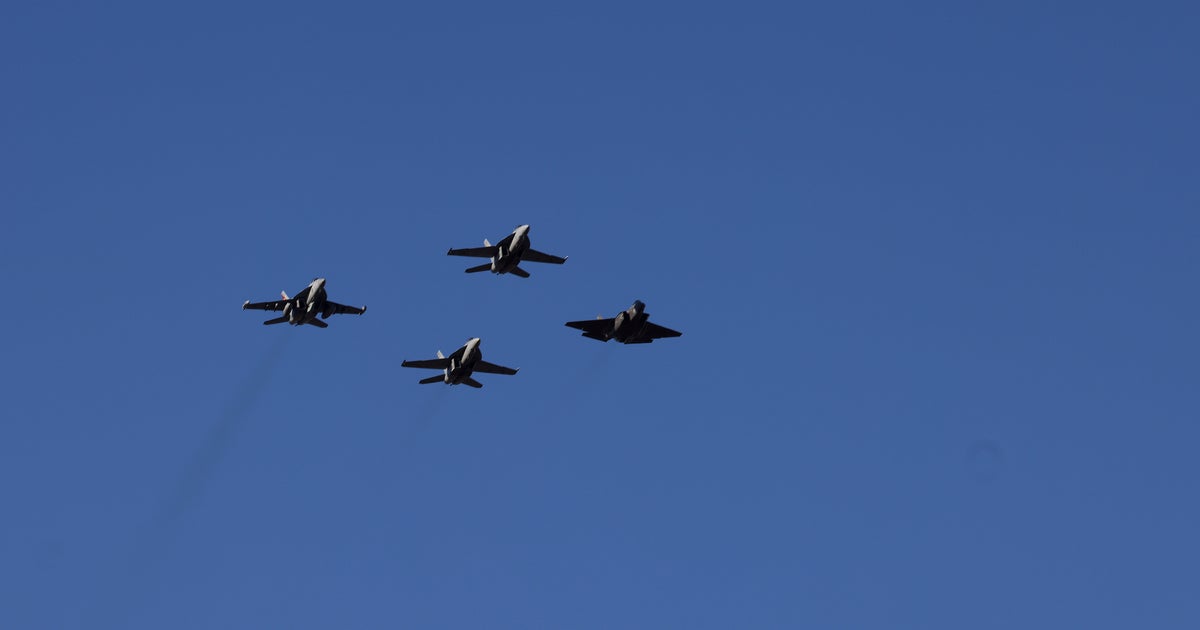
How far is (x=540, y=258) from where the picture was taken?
161250mm

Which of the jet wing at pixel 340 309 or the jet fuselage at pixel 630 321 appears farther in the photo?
the jet wing at pixel 340 309

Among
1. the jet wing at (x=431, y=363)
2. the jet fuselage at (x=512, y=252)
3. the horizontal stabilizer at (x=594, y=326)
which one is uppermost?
the jet fuselage at (x=512, y=252)

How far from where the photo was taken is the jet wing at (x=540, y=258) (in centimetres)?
15988

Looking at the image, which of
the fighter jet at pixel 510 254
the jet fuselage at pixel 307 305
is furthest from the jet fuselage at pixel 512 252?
the jet fuselage at pixel 307 305

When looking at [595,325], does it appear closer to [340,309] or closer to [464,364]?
[464,364]

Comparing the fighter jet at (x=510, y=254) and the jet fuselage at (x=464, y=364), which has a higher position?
the fighter jet at (x=510, y=254)

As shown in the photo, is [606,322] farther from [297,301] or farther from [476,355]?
[297,301]

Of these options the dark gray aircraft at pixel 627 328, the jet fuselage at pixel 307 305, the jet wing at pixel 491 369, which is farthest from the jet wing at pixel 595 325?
the jet fuselage at pixel 307 305

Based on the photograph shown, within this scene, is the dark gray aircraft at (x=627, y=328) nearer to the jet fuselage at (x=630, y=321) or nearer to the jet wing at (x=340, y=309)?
the jet fuselage at (x=630, y=321)

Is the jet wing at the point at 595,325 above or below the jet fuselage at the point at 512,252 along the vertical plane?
below

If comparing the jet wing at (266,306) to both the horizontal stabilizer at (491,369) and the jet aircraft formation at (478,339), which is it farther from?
the horizontal stabilizer at (491,369)

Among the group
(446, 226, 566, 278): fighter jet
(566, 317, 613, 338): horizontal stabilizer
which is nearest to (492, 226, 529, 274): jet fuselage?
(446, 226, 566, 278): fighter jet

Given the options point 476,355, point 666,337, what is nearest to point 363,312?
point 476,355

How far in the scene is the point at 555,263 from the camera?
16225 centimetres
